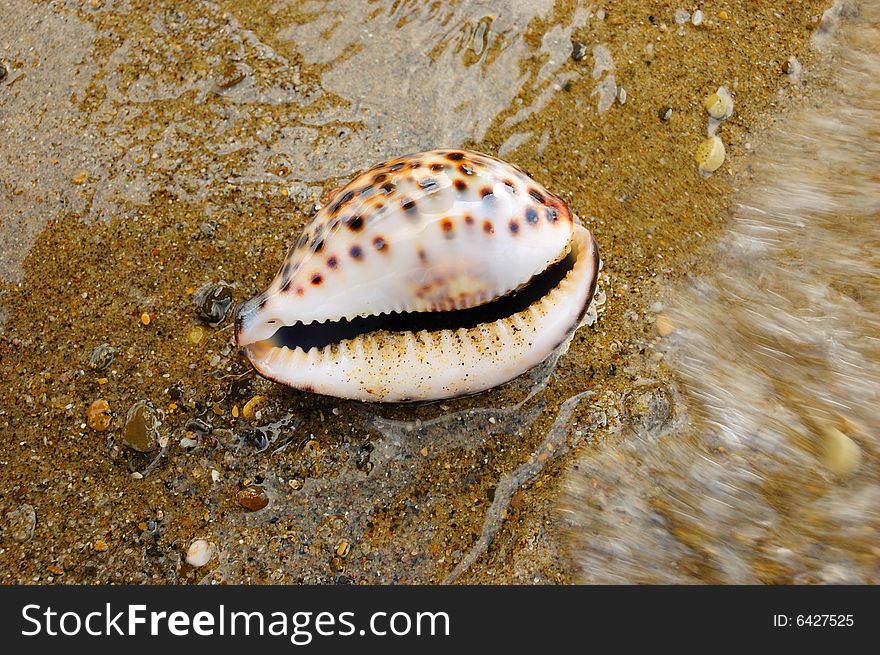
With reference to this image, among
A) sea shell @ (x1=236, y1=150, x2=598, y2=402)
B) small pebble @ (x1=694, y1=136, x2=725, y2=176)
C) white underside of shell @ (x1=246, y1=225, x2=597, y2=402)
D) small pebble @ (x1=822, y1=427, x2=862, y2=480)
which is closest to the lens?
sea shell @ (x1=236, y1=150, x2=598, y2=402)

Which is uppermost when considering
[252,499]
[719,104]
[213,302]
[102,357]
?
[719,104]

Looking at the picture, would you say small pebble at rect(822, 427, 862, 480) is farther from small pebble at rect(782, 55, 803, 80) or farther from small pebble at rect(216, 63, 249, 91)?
small pebble at rect(216, 63, 249, 91)

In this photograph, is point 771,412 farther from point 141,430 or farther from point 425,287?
point 141,430

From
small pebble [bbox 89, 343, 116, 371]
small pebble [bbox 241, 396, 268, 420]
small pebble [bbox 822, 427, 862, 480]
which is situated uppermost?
small pebble [bbox 89, 343, 116, 371]

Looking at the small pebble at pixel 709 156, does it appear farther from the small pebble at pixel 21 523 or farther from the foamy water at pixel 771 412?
the small pebble at pixel 21 523

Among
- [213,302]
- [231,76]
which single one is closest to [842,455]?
[213,302]

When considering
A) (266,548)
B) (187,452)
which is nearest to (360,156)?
(187,452)

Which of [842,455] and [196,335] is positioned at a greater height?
[196,335]

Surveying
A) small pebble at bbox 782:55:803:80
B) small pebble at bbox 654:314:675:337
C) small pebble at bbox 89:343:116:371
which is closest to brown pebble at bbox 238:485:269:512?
small pebble at bbox 89:343:116:371
